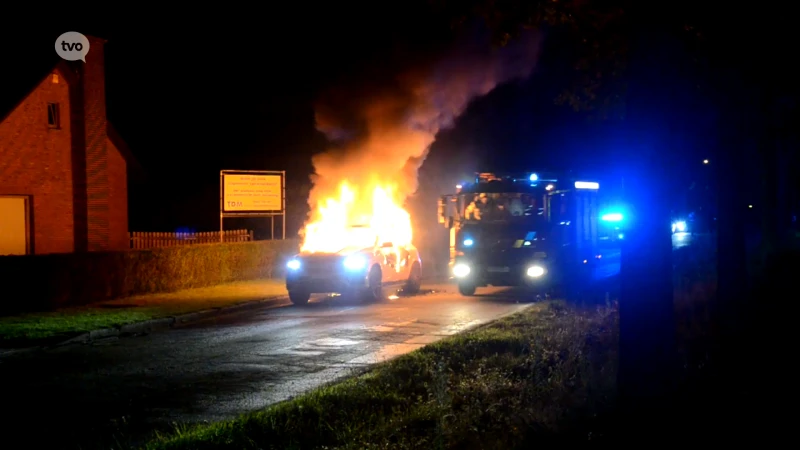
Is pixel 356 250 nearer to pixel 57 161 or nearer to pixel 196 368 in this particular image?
pixel 196 368

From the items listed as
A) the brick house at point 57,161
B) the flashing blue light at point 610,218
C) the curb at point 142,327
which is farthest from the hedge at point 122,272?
the flashing blue light at point 610,218

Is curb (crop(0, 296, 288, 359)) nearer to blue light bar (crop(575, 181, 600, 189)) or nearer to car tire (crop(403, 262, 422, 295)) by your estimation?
car tire (crop(403, 262, 422, 295))

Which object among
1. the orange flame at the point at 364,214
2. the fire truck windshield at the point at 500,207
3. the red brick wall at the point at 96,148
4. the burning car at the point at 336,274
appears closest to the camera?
the burning car at the point at 336,274

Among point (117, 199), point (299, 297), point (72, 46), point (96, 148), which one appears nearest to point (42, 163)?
point (96, 148)

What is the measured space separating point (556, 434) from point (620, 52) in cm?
759

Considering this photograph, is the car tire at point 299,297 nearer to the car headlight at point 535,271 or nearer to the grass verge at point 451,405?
the car headlight at point 535,271

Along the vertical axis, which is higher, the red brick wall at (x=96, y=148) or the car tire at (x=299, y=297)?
the red brick wall at (x=96, y=148)

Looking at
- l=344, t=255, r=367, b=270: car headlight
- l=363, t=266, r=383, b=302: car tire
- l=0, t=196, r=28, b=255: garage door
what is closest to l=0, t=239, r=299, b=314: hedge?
l=344, t=255, r=367, b=270: car headlight

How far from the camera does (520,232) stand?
20.4 metres

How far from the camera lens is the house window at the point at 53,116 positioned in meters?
25.3

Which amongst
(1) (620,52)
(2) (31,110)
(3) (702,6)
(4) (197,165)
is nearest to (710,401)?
(3) (702,6)

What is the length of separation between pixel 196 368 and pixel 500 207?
11174 mm

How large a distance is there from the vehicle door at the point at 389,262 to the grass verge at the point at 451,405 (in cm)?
941

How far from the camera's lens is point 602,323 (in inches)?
493
